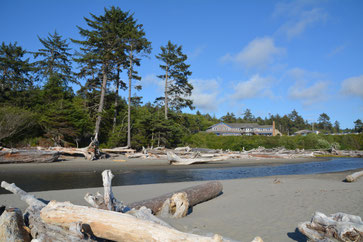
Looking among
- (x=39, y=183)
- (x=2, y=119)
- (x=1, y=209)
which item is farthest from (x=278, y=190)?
(x=2, y=119)

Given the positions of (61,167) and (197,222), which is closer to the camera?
(197,222)

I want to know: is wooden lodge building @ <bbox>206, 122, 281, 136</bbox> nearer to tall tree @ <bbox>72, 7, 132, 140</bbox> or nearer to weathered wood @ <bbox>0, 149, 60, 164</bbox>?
tall tree @ <bbox>72, 7, 132, 140</bbox>

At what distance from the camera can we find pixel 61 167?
15719 millimetres

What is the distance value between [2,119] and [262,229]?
78.5 feet

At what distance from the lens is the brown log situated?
5359 mm

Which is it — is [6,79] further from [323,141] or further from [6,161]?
[323,141]

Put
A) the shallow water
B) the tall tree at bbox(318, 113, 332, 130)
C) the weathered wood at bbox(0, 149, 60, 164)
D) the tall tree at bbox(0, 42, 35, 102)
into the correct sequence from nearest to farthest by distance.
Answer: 1. the shallow water
2. the weathered wood at bbox(0, 149, 60, 164)
3. the tall tree at bbox(0, 42, 35, 102)
4. the tall tree at bbox(318, 113, 332, 130)

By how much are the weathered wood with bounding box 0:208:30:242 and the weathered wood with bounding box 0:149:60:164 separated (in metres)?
16.1

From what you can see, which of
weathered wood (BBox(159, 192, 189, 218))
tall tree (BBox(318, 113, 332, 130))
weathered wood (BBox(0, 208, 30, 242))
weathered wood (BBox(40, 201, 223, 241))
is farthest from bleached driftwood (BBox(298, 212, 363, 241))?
Answer: tall tree (BBox(318, 113, 332, 130))

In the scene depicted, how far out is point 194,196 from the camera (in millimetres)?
6500

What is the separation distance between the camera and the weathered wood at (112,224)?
268 centimetres

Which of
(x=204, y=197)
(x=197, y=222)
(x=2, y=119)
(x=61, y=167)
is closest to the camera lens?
(x=197, y=222)

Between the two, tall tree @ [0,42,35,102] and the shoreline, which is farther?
tall tree @ [0,42,35,102]

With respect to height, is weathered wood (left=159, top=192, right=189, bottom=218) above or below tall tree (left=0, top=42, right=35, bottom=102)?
below
